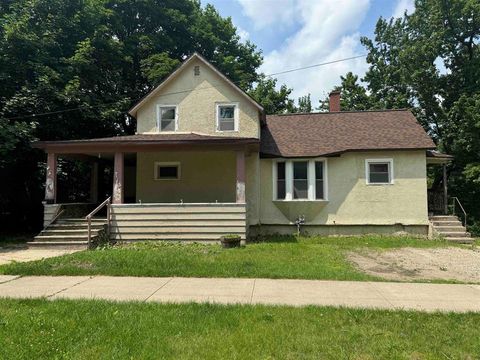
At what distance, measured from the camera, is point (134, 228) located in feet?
42.5

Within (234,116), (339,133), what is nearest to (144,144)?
(234,116)

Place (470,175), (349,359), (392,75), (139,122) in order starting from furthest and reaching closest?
(392,75) → (470,175) → (139,122) → (349,359)

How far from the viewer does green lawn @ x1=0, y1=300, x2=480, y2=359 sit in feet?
13.3

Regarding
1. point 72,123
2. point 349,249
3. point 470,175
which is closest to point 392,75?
point 470,175

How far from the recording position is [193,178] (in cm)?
1596

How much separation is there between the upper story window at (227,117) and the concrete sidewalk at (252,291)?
9196 mm

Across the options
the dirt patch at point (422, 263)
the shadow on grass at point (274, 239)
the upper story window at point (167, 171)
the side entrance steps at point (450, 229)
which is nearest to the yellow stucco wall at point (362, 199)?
the side entrance steps at point (450, 229)

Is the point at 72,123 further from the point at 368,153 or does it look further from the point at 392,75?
the point at 392,75

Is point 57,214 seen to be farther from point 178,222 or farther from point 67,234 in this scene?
point 178,222

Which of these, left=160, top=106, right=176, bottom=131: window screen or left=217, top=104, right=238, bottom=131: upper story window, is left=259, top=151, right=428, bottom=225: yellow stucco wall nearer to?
left=217, top=104, right=238, bottom=131: upper story window

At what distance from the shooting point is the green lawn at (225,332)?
4066 millimetres

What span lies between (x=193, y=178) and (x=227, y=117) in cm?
306

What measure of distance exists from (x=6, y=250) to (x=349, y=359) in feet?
39.6

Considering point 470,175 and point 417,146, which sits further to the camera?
point 470,175
